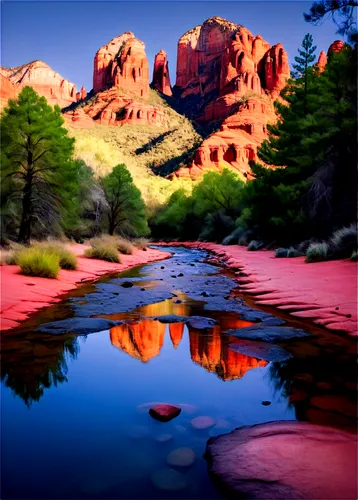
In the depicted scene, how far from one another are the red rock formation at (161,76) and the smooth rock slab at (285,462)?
158077 mm

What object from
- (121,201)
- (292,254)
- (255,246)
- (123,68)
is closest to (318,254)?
(292,254)

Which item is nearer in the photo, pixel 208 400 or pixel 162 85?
pixel 208 400

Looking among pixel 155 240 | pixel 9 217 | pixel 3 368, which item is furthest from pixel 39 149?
pixel 155 240

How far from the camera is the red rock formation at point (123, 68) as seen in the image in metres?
129

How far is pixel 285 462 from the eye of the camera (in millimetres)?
2383

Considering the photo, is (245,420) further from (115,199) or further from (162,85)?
(162,85)

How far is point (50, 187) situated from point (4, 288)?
10016mm

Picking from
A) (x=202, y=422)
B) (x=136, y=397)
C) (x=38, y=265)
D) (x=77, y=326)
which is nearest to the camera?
(x=202, y=422)

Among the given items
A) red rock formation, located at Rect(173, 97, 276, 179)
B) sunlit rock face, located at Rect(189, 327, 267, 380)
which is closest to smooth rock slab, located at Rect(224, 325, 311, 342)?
sunlit rock face, located at Rect(189, 327, 267, 380)

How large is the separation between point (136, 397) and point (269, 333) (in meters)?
2.71

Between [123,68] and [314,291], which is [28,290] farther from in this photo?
[123,68]

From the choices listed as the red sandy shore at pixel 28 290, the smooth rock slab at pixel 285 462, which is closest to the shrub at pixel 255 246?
the red sandy shore at pixel 28 290

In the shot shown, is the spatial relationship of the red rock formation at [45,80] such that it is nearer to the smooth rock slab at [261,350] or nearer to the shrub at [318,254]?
the shrub at [318,254]

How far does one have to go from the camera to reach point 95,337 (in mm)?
5344
